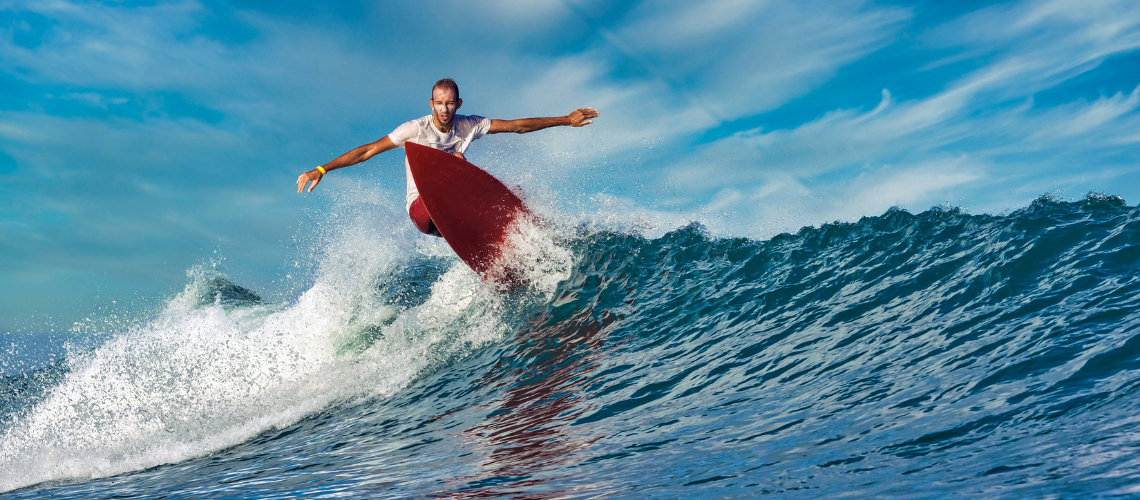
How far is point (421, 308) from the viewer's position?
28.9 ft

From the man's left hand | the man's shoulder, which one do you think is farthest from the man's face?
the man's left hand

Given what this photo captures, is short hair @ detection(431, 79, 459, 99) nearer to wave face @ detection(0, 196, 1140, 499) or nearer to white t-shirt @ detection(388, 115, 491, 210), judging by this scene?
white t-shirt @ detection(388, 115, 491, 210)

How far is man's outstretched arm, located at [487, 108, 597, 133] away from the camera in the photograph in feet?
24.9

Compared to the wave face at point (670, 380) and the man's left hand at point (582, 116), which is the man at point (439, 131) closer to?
the man's left hand at point (582, 116)

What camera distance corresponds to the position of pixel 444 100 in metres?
7.14

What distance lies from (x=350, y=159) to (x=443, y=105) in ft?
4.10

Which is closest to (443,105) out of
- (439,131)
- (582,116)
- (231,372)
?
(439,131)

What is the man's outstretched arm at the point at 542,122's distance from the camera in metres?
7.59

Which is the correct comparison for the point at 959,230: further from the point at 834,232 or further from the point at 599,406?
the point at 599,406

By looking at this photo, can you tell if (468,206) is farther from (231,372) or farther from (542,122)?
(231,372)

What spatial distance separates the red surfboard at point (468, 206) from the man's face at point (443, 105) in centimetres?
42

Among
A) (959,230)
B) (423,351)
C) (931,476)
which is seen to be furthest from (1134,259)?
(423,351)

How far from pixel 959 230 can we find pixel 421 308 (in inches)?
281

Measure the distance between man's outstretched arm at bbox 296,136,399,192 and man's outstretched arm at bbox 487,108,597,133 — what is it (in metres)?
1.36
